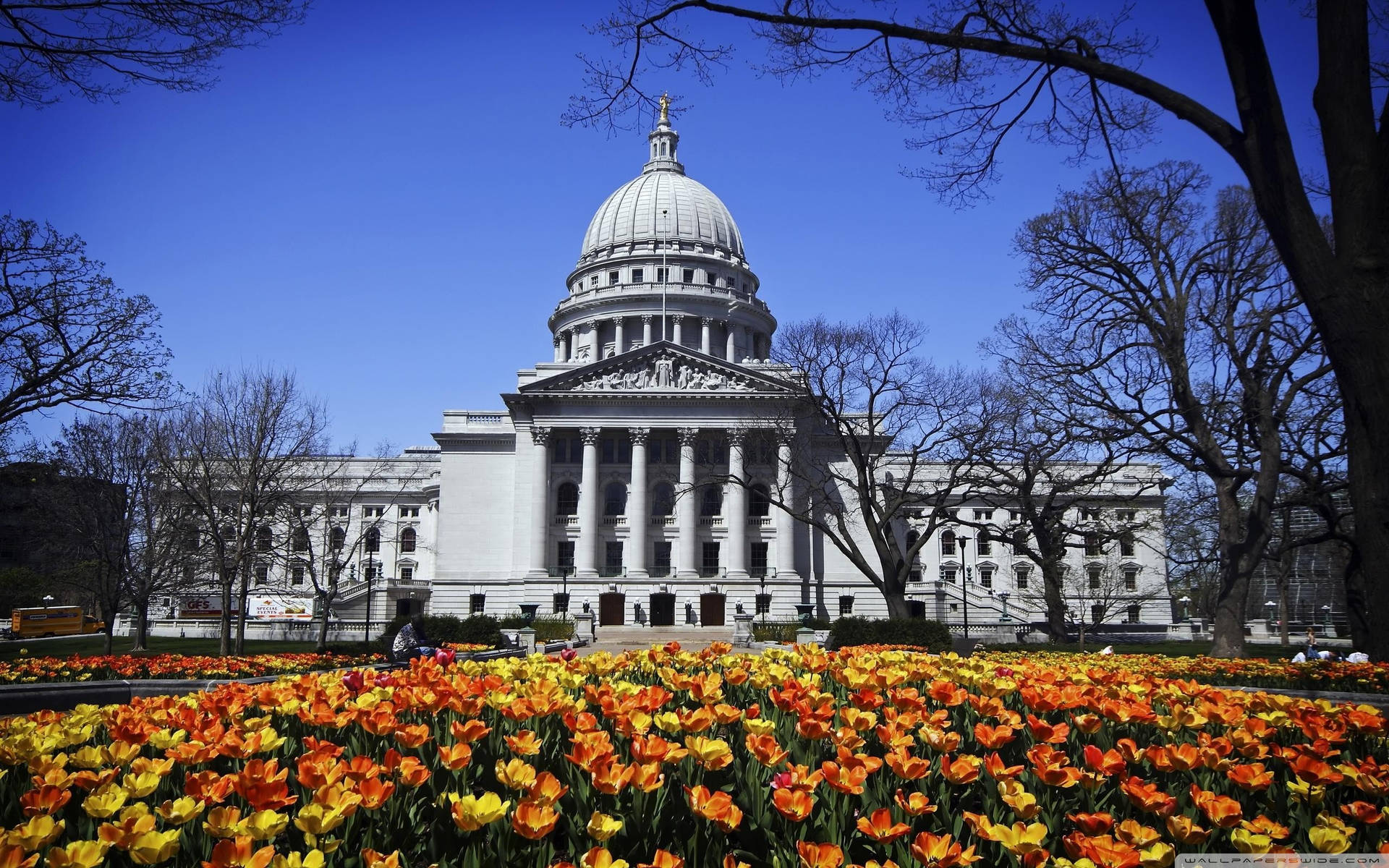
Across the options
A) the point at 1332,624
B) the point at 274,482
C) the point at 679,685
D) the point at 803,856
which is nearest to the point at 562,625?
the point at 274,482

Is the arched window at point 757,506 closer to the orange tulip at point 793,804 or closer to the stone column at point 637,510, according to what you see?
the stone column at point 637,510

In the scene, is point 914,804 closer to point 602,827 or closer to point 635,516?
point 602,827

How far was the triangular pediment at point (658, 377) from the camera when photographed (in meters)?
68.6

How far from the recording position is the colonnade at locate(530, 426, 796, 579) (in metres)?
66.9

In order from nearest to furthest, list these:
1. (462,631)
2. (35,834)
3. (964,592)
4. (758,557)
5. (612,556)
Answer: (35,834)
(462,631)
(964,592)
(612,556)
(758,557)

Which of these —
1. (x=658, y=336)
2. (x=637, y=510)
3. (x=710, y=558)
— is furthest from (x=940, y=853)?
(x=658, y=336)

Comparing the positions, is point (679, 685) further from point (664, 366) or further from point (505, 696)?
point (664, 366)

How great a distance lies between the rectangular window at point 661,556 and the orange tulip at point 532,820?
65439mm

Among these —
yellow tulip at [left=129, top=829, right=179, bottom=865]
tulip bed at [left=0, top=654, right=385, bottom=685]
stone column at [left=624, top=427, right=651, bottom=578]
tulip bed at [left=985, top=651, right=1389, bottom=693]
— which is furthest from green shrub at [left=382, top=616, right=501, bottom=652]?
yellow tulip at [left=129, top=829, right=179, bottom=865]

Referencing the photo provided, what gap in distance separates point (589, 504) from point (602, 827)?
64797mm

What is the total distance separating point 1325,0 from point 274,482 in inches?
1965

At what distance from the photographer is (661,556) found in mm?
69500

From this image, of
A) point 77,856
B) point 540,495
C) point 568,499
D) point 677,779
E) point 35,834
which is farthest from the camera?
point 568,499

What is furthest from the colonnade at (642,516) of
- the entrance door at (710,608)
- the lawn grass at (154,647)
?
the lawn grass at (154,647)
